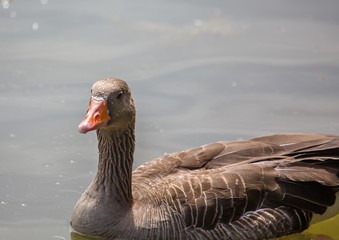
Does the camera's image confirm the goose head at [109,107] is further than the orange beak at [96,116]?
Yes

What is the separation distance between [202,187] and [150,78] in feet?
12.3

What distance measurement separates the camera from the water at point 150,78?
10352mm

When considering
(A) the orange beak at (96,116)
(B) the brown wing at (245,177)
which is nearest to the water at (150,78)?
(B) the brown wing at (245,177)

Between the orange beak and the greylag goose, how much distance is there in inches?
0.5

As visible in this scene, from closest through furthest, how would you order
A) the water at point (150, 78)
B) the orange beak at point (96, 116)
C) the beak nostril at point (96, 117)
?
1. the orange beak at point (96, 116)
2. the beak nostril at point (96, 117)
3. the water at point (150, 78)

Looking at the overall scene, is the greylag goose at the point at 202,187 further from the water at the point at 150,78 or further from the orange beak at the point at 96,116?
the water at the point at 150,78

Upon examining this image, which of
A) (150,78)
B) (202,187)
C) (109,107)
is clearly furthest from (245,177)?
(150,78)

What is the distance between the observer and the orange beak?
8.52 metres

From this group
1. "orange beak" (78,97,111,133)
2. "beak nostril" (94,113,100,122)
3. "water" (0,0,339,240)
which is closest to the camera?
"orange beak" (78,97,111,133)

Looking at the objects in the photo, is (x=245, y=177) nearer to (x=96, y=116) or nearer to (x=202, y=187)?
(x=202, y=187)

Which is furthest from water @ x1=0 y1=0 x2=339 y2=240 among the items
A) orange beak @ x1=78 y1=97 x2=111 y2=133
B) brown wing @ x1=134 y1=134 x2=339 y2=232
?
orange beak @ x1=78 y1=97 x2=111 y2=133

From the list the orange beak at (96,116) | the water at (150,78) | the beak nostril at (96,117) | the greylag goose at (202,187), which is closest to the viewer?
the orange beak at (96,116)

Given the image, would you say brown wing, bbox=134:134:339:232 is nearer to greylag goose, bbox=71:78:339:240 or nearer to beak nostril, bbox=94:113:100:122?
greylag goose, bbox=71:78:339:240

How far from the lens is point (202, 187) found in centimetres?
895
